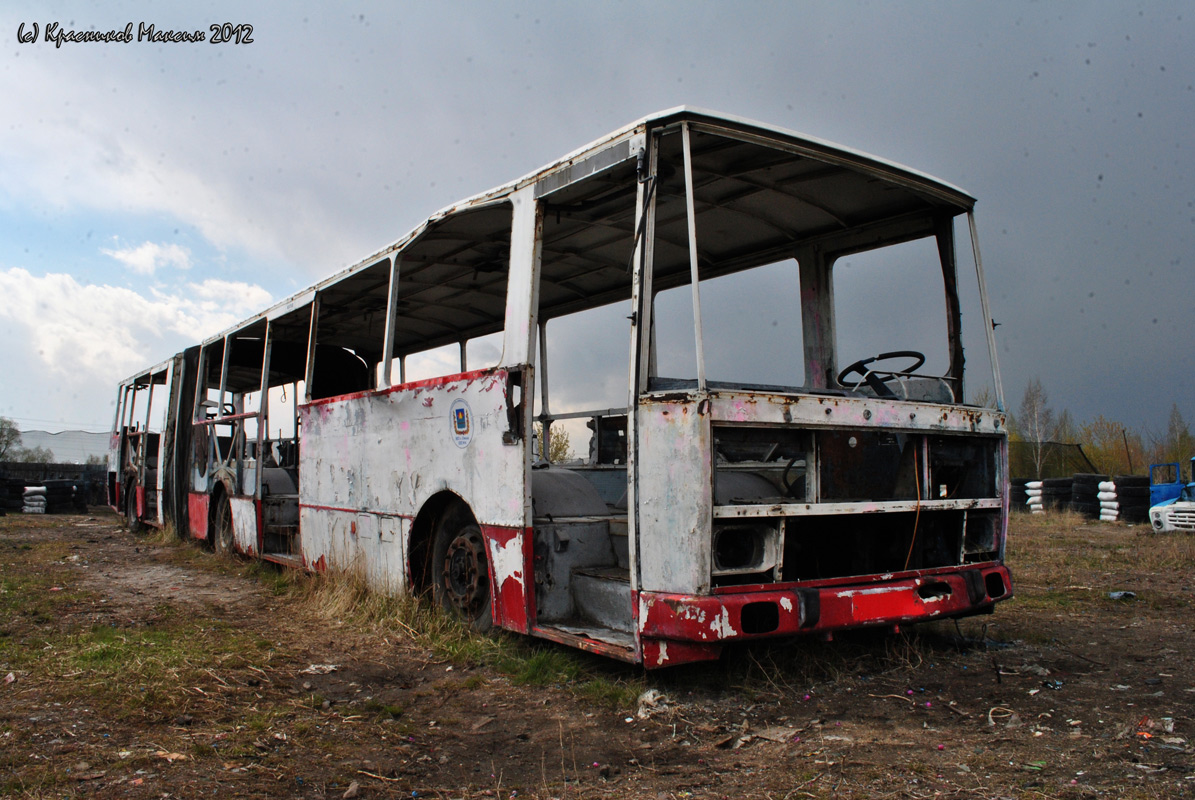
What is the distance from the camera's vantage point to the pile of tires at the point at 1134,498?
14898mm

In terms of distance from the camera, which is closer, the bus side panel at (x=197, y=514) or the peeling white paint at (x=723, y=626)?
the peeling white paint at (x=723, y=626)

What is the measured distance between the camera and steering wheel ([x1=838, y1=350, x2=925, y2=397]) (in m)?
4.89

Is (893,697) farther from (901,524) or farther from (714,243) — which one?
(714,243)

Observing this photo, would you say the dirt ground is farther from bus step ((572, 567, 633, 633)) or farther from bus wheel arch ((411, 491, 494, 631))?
bus wheel arch ((411, 491, 494, 631))

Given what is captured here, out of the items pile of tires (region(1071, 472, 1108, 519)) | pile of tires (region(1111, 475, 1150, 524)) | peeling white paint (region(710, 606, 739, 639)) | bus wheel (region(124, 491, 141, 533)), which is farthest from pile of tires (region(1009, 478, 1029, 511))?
peeling white paint (region(710, 606, 739, 639))

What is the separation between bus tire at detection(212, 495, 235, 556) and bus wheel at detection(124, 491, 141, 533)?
415 cm

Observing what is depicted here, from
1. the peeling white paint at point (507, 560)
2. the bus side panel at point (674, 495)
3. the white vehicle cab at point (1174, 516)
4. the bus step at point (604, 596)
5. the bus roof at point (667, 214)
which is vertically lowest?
the white vehicle cab at point (1174, 516)

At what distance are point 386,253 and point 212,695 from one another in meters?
3.28

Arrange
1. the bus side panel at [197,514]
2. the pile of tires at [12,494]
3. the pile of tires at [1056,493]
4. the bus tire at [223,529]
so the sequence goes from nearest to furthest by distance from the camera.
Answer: the bus tire at [223,529]
the bus side panel at [197,514]
the pile of tires at [1056,493]
the pile of tires at [12,494]

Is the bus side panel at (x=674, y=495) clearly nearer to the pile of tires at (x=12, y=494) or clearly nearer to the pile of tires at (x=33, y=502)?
the pile of tires at (x=33, y=502)

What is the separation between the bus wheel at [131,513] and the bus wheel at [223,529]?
13.6ft

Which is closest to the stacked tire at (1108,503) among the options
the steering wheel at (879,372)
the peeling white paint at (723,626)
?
the steering wheel at (879,372)

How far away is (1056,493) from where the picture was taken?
1769 centimetres

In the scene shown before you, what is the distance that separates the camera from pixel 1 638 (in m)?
5.24
